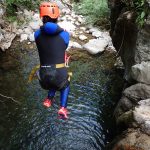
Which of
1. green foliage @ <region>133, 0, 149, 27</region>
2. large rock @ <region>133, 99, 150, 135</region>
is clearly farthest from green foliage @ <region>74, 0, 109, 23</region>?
large rock @ <region>133, 99, 150, 135</region>

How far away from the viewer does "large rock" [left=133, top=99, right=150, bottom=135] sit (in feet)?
21.5

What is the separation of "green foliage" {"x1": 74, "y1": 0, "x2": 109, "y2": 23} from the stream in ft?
12.8

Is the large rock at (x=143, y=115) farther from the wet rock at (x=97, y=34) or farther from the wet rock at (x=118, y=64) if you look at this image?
the wet rock at (x=97, y=34)

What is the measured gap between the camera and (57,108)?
32.3ft

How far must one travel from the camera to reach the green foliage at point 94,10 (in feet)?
53.1

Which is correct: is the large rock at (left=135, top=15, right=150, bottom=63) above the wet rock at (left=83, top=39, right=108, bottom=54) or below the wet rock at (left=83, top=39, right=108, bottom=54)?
above

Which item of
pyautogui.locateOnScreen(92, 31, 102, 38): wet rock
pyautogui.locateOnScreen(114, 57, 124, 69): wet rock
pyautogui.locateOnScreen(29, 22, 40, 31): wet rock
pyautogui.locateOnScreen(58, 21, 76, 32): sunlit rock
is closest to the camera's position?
pyautogui.locateOnScreen(114, 57, 124, 69): wet rock

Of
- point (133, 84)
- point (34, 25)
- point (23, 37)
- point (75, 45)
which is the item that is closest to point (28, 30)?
point (34, 25)

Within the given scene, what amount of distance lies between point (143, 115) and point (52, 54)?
221 cm

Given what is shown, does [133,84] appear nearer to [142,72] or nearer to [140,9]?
[142,72]

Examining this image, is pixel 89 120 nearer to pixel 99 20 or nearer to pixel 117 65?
pixel 117 65

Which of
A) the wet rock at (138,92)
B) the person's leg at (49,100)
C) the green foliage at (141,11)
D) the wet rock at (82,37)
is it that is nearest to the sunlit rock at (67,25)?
the wet rock at (82,37)

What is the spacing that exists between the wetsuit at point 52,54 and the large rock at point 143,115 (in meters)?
1.55

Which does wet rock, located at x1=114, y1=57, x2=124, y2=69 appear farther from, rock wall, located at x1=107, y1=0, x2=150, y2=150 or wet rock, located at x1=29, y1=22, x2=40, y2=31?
wet rock, located at x1=29, y1=22, x2=40, y2=31
